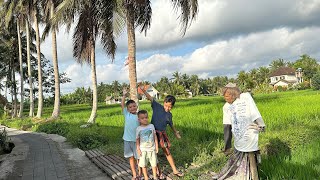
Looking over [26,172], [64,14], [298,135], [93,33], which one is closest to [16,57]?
[93,33]

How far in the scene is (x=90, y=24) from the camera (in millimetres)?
14703

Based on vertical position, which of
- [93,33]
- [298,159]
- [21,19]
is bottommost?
[298,159]

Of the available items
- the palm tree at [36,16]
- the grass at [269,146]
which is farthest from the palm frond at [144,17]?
the palm tree at [36,16]

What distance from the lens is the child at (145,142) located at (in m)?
5.18

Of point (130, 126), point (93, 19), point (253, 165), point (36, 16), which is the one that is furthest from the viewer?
point (36, 16)

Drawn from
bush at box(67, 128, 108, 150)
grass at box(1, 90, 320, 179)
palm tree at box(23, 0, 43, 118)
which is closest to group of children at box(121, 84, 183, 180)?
grass at box(1, 90, 320, 179)

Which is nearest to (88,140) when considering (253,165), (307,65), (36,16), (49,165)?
(49,165)

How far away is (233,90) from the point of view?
4371mm

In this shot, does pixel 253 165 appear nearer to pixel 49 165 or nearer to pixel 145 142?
pixel 145 142

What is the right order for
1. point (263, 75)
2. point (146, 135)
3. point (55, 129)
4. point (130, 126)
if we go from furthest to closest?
point (263, 75) → point (55, 129) → point (130, 126) → point (146, 135)

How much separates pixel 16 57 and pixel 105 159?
3385 cm

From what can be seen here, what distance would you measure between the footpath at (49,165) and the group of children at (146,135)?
4.13 ft

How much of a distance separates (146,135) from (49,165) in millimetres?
3805

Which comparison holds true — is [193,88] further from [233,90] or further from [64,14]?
[233,90]
